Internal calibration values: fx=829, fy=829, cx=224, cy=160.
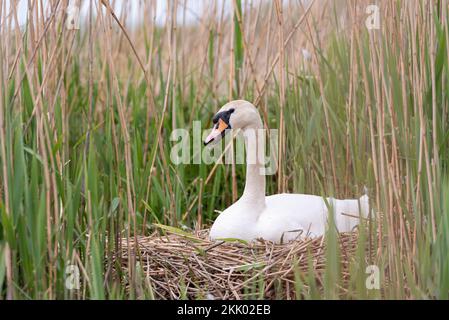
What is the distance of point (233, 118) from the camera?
4027 mm

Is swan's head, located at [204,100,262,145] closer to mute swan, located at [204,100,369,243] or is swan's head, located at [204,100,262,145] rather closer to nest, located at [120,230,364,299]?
mute swan, located at [204,100,369,243]

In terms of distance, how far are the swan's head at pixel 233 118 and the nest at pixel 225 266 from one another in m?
0.54

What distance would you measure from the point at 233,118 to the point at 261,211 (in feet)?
1.55

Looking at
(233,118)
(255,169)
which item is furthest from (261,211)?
(233,118)

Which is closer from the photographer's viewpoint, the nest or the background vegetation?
the background vegetation

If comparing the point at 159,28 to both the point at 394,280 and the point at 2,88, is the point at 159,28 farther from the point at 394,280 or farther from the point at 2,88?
the point at 394,280

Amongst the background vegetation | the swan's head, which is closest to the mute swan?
the swan's head

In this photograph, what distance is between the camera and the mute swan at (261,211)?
12.8ft

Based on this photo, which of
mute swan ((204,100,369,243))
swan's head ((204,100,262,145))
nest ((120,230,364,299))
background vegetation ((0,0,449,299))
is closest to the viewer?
background vegetation ((0,0,449,299))

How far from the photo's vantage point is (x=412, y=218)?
3193mm

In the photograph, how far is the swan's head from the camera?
4.00 metres

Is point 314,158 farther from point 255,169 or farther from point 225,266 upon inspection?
point 225,266

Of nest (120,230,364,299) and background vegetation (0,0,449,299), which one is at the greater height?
background vegetation (0,0,449,299)
